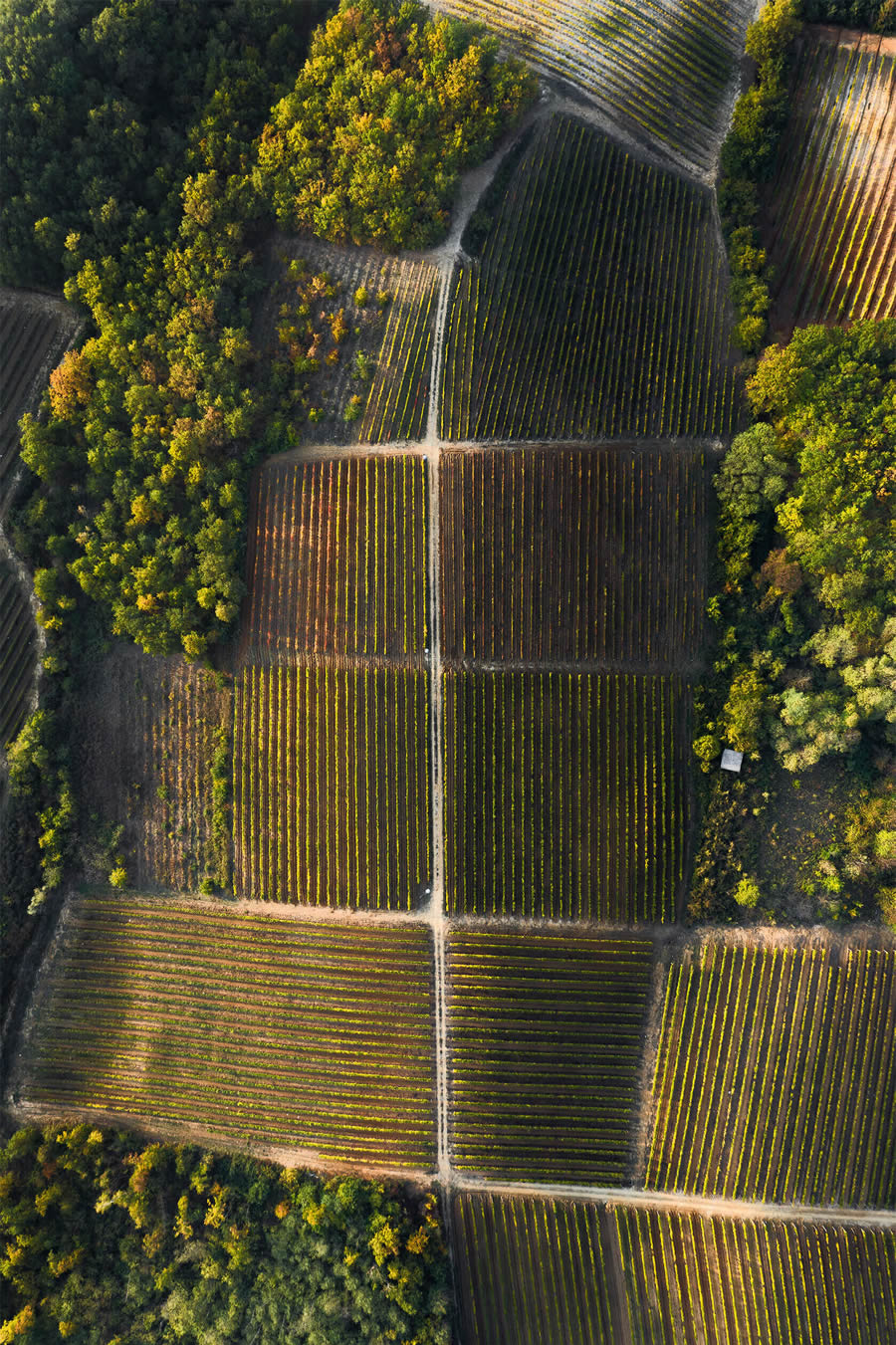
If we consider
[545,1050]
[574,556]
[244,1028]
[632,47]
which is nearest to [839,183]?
[632,47]

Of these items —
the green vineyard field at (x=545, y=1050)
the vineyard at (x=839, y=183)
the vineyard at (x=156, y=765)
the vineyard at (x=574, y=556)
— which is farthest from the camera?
the vineyard at (x=156, y=765)

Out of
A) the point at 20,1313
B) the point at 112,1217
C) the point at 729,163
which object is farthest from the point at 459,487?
the point at 20,1313

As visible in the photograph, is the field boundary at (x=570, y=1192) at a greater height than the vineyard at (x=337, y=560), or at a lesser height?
lesser

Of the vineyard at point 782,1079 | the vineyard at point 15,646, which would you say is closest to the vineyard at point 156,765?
the vineyard at point 15,646

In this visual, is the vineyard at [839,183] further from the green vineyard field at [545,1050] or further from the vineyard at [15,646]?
the vineyard at [15,646]

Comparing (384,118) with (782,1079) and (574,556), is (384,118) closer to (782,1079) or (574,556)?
(574,556)

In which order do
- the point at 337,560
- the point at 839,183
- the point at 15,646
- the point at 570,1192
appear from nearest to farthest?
the point at 570,1192 → the point at 337,560 → the point at 839,183 → the point at 15,646

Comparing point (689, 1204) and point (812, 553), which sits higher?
point (812, 553)
